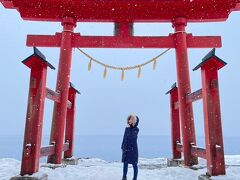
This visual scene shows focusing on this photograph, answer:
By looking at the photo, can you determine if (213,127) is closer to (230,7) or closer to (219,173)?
(219,173)

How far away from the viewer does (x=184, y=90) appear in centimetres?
636

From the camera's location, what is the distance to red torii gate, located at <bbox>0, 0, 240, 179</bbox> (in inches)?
268

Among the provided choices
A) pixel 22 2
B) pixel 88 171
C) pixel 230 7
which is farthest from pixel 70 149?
pixel 230 7

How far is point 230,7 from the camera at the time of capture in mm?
7188

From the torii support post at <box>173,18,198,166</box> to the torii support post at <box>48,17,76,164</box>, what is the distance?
280 cm

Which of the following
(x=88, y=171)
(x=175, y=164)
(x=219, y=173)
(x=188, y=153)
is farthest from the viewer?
(x=175, y=164)

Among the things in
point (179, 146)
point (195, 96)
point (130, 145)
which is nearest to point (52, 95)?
point (130, 145)

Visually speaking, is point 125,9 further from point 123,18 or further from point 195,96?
point 195,96

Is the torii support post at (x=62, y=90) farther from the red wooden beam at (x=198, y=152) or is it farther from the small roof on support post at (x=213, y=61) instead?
the small roof on support post at (x=213, y=61)

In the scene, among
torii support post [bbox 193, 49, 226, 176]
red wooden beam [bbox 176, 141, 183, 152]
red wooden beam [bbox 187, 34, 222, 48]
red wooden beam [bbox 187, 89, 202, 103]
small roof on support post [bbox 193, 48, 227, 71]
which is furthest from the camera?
red wooden beam [bbox 187, 34, 222, 48]

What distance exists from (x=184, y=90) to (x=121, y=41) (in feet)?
7.11

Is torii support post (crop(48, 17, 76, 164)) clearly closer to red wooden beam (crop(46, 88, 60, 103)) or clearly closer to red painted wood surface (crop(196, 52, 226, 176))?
red wooden beam (crop(46, 88, 60, 103))

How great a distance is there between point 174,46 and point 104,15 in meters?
2.15

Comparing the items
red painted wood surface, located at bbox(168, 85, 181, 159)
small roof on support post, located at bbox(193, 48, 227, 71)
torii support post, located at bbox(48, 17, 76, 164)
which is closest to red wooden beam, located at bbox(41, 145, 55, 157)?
torii support post, located at bbox(48, 17, 76, 164)
